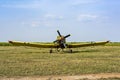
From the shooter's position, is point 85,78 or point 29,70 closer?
point 85,78

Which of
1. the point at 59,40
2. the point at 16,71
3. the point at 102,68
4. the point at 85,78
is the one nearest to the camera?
the point at 85,78

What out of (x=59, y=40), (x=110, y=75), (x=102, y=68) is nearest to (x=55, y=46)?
(x=59, y=40)

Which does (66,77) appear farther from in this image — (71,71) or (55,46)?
(55,46)

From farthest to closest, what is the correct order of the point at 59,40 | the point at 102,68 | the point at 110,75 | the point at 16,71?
the point at 59,40
the point at 102,68
the point at 16,71
the point at 110,75

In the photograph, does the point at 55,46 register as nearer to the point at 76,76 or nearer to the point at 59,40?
the point at 59,40

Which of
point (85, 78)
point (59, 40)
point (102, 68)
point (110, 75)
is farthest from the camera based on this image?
point (59, 40)

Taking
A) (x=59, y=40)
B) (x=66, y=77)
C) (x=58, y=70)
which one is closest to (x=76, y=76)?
(x=66, y=77)

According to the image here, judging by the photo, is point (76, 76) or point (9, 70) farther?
point (9, 70)

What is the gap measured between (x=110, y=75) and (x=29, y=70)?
507cm

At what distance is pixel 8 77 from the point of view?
20469 millimetres

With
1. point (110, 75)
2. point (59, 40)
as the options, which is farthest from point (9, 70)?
point (59, 40)

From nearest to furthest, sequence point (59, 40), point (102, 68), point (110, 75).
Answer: point (110, 75), point (102, 68), point (59, 40)

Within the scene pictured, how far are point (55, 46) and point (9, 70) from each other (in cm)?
3089

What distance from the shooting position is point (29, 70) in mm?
23531
